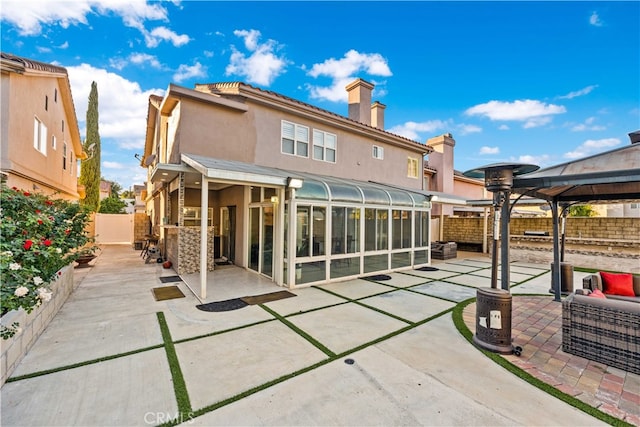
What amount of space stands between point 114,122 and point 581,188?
31.3 m

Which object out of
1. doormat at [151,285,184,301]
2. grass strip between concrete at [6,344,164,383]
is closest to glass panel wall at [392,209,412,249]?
doormat at [151,285,184,301]

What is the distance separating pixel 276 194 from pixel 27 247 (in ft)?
17.4

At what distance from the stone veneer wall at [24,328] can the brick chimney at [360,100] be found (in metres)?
13.2

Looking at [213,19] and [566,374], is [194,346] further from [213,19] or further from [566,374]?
[213,19]

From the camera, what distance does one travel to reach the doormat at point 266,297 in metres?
6.27

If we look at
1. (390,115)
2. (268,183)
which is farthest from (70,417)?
(390,115)

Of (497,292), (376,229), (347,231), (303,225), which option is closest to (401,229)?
(376,229)

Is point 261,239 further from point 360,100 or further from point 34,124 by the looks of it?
point 360,100

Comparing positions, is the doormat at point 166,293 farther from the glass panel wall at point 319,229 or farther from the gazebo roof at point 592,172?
the gazebo roof at point 592,172

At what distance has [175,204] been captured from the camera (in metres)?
11.0

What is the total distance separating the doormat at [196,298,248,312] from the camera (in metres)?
5.73

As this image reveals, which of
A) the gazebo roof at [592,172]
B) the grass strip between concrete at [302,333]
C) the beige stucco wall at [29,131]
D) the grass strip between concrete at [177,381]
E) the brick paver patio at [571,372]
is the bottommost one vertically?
the brick paver patio at [571,372]

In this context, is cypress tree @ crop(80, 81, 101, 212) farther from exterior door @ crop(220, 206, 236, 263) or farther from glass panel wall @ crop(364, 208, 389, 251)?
glass panel wall @ crop(364, 208, 389, 251)

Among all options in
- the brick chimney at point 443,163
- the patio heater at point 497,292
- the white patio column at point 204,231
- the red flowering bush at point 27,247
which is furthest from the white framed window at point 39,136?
the brick chimney at point 443,163
